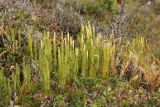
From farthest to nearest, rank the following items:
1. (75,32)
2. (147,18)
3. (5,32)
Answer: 1. (147,18)
2. (75,32)
3. (5,32)

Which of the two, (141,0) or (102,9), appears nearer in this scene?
(102,9)

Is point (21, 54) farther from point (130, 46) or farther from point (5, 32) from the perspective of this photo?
point (130, 46)

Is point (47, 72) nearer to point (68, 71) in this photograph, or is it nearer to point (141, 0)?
point (68, 71)

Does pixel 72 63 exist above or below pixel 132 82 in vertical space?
above

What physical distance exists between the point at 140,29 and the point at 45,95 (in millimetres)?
5329

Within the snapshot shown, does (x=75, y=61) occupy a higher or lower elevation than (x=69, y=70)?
higher

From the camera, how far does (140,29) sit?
362 inches

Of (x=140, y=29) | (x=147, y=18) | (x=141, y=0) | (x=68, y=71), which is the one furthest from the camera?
(x=141, y=0)

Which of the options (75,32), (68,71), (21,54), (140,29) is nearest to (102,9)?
(140,29)

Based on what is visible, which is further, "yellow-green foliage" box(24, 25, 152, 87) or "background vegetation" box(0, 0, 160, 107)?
"yellow-green foliage" box(24, 25, 152, 87)

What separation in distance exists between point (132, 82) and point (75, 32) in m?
2.25

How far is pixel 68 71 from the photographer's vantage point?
455cm

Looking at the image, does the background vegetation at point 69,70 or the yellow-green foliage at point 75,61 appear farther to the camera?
the yellow-green foliage at point 75,61

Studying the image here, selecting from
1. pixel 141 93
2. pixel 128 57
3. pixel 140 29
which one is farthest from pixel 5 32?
pixel 140 29
